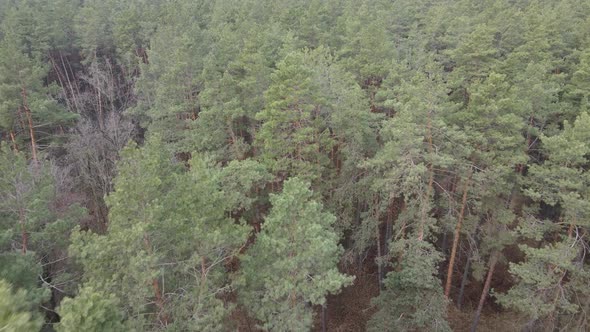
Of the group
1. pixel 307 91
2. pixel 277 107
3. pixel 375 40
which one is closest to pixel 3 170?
pixel 277 107

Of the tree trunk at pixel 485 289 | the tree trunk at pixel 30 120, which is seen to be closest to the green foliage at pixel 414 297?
the tree trunk at pixel 485 289

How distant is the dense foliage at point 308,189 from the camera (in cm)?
1173

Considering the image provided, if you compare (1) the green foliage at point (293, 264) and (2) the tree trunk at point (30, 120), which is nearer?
(1) the green foliage at point (293, 264)

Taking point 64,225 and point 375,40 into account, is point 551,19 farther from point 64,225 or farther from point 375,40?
point 64,225

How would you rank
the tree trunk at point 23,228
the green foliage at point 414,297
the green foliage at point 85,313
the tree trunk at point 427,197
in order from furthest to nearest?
the tree trunk at point 427,197
the green foliage at point 414,297
the tree trunk at point 23,228
the green foliage at point 85,313

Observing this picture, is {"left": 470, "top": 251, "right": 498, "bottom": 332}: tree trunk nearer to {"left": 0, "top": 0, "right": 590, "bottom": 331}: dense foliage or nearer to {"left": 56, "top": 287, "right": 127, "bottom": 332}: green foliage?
{"left": 0, "top": 0, "right": 590, "bottom": 331}: dense foliage

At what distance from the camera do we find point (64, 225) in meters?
13.8

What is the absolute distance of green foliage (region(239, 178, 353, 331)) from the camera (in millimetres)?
12164

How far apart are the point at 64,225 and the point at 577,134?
16.7 metres

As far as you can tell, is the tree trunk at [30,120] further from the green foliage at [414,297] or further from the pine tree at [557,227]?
the pine tree at [557,227]

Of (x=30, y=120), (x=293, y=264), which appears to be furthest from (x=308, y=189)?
(x=30, y=120)

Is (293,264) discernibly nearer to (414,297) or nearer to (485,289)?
(414,297)

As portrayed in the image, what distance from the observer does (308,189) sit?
15.2 m

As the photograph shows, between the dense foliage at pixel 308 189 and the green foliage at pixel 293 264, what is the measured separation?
0.22 ft
